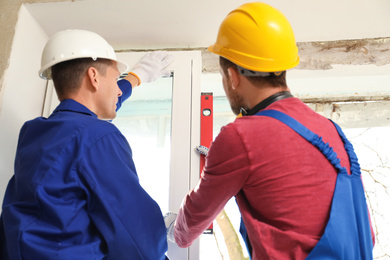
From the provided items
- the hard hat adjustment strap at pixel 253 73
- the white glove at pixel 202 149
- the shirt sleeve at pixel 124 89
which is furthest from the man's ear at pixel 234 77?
the shirt sleeve at pixel 124 89

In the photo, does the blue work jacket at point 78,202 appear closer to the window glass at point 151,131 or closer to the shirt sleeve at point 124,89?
the shirt sleeve at point 124,89

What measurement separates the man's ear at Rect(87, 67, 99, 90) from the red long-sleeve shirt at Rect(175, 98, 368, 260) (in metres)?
0.56

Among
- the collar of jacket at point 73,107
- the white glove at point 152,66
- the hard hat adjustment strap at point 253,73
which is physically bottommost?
the collar of jacket at point 73,107

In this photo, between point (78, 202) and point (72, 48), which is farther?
point (72, 48)

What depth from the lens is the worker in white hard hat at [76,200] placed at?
934 millimetres

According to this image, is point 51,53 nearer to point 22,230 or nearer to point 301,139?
point 22,230

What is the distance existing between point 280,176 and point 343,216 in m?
0.20

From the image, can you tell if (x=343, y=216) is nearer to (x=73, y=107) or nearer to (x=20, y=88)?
(x=73, y=107)

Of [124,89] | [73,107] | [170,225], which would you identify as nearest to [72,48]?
[73,107]

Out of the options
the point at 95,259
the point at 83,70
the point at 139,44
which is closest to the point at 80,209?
the point at 95,259

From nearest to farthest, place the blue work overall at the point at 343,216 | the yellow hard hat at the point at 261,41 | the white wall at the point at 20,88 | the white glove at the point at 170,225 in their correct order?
the blue work overall at the point at 343,216 < the yellow hard hat at the point at 261,41 < the white glove at the point at 170,225 < the white wall at the point at 20,88

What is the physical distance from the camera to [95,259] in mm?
967

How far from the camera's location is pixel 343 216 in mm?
900

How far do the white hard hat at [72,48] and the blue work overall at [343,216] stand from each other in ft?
2.38
